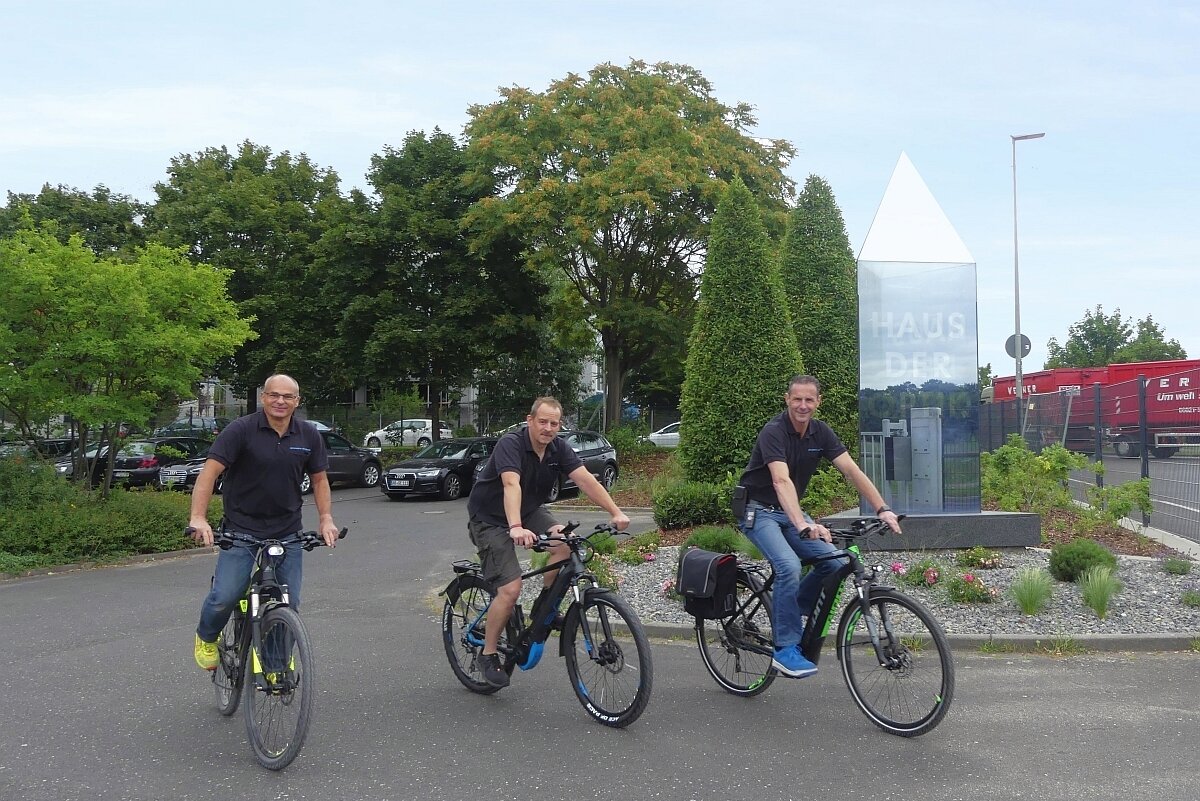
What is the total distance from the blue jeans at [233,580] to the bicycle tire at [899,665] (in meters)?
2.83

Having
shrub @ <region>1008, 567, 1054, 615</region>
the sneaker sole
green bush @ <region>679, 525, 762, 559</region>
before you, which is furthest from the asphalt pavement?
green bush @ <region>679, 525, 762, 559</region>

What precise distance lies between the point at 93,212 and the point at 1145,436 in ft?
122

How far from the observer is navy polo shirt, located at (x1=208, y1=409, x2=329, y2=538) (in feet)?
18.3

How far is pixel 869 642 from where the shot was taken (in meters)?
5.37

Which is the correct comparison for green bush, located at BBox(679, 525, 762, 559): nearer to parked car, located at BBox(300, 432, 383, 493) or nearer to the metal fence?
the metal fence

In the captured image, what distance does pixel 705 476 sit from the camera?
1503cm

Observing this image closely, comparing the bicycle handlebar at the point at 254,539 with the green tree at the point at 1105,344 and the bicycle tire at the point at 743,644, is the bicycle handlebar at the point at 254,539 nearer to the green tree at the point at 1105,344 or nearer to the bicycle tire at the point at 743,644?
the bicycle tire at the point at 743,644

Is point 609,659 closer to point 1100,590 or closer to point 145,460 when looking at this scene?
point 1100,590

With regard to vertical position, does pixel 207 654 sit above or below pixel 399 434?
below

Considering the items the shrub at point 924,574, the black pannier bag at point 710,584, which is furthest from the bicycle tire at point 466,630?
the shrub at point 924,574

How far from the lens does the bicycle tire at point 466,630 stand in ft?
20.3

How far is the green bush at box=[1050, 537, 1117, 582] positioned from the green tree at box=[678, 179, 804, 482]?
5.86 m

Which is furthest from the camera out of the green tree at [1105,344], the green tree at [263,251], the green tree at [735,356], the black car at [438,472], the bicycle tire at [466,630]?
the green tree at [1105,344]

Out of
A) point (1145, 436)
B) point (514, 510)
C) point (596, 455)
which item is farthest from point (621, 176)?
point (514, 510)
